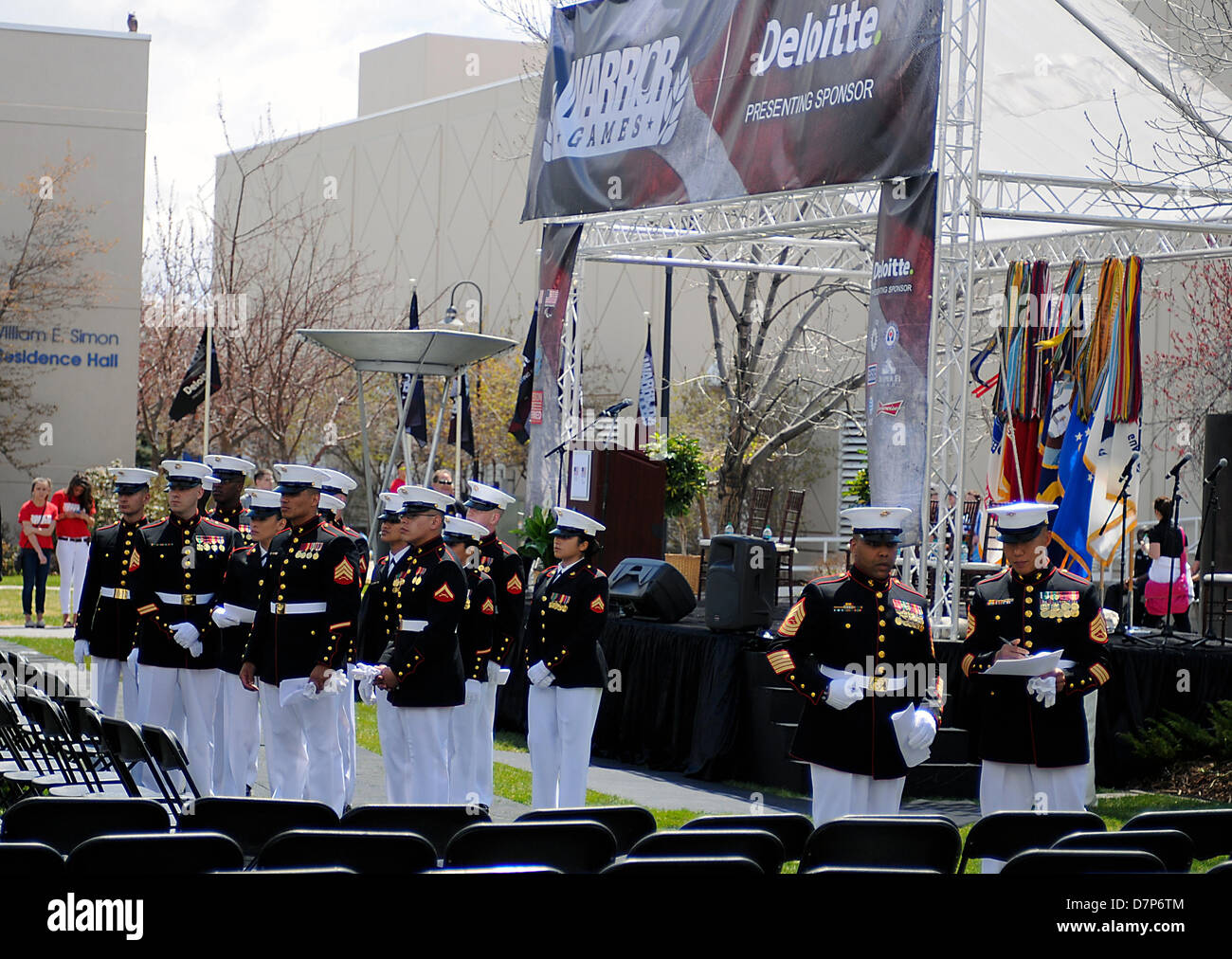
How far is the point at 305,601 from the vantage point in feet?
25.7

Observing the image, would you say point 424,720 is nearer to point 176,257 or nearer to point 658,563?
point 658,563

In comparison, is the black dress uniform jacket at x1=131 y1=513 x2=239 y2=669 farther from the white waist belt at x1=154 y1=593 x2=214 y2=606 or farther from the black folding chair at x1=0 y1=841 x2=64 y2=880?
the black folding chair at x1=0 y1=841 x2=64 y2=880

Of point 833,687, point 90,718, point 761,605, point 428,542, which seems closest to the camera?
point 833,687

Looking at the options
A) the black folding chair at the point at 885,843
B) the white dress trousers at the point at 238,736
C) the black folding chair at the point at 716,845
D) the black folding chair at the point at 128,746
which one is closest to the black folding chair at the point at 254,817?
the black folding chair at the point at 716,845

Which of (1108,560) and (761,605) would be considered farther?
(1108,560)

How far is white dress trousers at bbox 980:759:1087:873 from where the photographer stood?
6.75m

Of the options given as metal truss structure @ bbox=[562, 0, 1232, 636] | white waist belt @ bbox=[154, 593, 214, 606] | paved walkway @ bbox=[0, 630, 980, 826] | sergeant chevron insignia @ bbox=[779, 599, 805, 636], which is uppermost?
metal truss structure @ bbox=[562, 0, 1232, 636]

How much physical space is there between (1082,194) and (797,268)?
3805 millimetres

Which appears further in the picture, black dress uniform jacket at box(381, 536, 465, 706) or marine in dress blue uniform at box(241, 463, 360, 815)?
marine in dress blue uniform at box(241, 463, 360, 815)

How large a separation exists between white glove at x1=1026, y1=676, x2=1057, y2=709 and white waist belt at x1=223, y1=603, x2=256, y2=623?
13.9 ft

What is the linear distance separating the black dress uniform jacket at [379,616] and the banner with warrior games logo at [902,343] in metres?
4.43

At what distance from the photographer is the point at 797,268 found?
671 inches

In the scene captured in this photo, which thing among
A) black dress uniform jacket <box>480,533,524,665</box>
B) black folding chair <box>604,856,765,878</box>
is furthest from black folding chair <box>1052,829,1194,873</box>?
black dress uniform jacket <box>480,533,524,665</box>
